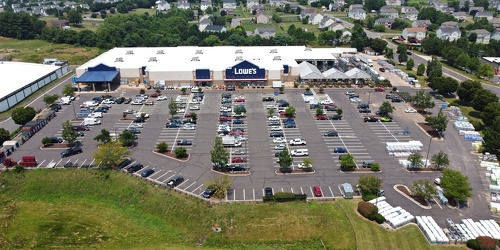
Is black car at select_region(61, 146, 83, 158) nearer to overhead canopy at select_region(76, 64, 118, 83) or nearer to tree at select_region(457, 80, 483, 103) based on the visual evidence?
overhead canopy at select_region(76, 64, 118, 83)

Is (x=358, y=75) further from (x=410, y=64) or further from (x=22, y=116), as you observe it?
(x=22, y=116)

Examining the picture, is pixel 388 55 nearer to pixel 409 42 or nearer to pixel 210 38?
pixel 409 42

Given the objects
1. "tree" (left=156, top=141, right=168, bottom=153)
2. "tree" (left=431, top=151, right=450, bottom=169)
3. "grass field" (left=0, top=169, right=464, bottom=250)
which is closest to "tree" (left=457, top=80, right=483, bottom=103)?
"tree" (left=431, top=151, right=450, bottom=169)

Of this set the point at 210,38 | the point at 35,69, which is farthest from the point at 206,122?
the point at 210,38

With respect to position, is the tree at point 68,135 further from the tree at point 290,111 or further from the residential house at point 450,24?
Answer: the residential house at point 450,24

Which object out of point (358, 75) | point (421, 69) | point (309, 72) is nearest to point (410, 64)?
point (421, 69)
